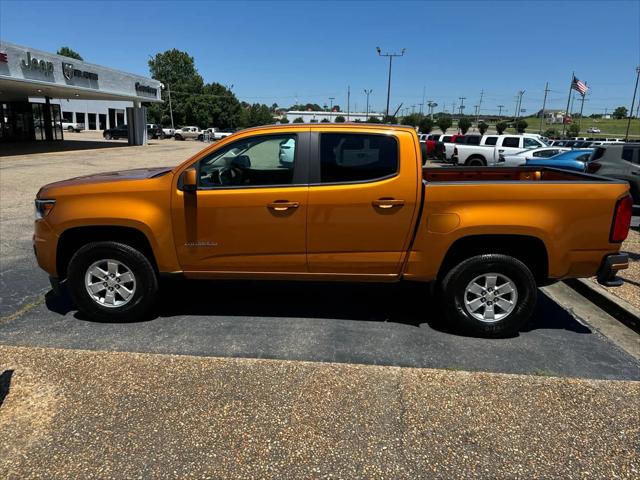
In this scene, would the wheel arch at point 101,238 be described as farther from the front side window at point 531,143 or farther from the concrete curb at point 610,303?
the front side window at point 531,143

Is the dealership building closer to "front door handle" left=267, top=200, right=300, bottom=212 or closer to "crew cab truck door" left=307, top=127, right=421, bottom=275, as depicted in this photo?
"front door handle" left=267, top=200, right=300, bottom=212

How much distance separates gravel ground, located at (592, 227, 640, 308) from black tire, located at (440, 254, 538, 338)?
70.7 inches

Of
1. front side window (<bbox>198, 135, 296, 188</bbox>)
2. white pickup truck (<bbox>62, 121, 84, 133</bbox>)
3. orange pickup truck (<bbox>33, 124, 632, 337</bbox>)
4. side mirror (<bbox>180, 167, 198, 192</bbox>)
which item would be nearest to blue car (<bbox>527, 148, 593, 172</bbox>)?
orange pickup truck (<bbox>33, 124, 632, 337</bbox>)

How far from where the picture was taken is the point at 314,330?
4.43 meters

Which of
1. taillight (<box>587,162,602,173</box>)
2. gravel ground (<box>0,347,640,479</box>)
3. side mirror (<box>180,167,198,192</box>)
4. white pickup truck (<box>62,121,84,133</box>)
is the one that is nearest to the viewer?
gravel ground (<box>0,347,640,479</box>)

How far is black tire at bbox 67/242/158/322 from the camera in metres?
4.36

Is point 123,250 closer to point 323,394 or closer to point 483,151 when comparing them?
point 323,394

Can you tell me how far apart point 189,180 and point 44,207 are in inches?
59.2

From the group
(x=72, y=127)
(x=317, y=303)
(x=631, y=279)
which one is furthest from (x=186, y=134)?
(x=631, y=279)

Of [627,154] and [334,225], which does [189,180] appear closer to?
[334,225]

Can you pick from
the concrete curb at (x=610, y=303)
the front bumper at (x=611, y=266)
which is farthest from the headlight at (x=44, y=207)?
the concrete curb at (x=610, y=303)

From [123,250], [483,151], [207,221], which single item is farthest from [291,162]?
[483,151]

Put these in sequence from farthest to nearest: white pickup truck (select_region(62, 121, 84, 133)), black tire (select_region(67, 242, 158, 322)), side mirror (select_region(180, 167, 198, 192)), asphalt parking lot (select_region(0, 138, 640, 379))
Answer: white pickup truck (select_region(62, 121, 84, 133)), black tire (select_region(67, 242, 158, 322)), side mirror (select_region(180, 167, 198, 192)), asphalt parking lot (select_region(0, 138, 640, 379))

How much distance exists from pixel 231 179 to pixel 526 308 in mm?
2833
